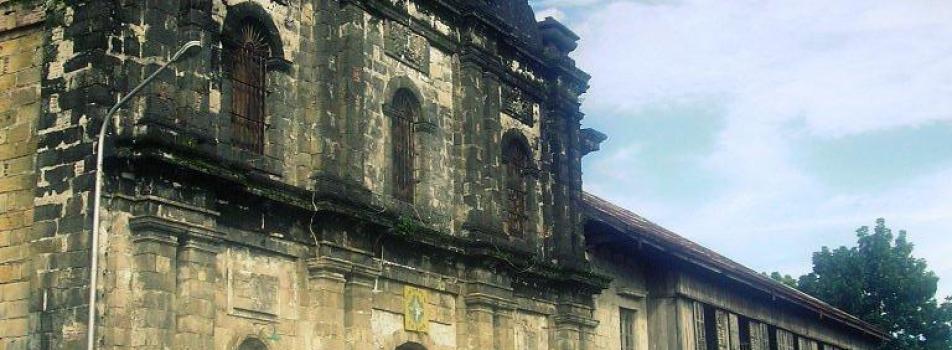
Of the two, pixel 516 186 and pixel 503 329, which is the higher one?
pixel 516 186

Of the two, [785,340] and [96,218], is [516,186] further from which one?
[785,340]

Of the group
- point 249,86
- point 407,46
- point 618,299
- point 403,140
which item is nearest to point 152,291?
point 249,86

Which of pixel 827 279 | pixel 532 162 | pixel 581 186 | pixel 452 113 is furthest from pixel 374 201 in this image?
pixel 827 279

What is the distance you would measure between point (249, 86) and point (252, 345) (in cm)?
373

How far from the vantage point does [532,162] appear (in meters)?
25.1

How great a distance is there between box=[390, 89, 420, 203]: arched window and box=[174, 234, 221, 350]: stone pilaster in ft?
16.6

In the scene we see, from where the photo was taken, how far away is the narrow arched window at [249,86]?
1798 centimetres

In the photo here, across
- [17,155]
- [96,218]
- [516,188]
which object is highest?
[516,188]

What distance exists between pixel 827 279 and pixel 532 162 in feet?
87.3

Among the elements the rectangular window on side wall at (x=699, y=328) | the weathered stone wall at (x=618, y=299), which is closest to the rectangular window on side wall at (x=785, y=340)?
the rectangular window on side wall at (x=699, y=328)

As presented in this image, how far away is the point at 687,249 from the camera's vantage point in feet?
93.2

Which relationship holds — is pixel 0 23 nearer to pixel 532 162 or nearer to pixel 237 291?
pixel 237 291

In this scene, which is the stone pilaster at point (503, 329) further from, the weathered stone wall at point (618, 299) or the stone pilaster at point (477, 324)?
the weathered stone wall at point (618, 299)

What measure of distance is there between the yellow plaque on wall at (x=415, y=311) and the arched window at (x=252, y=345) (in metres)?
3.29
